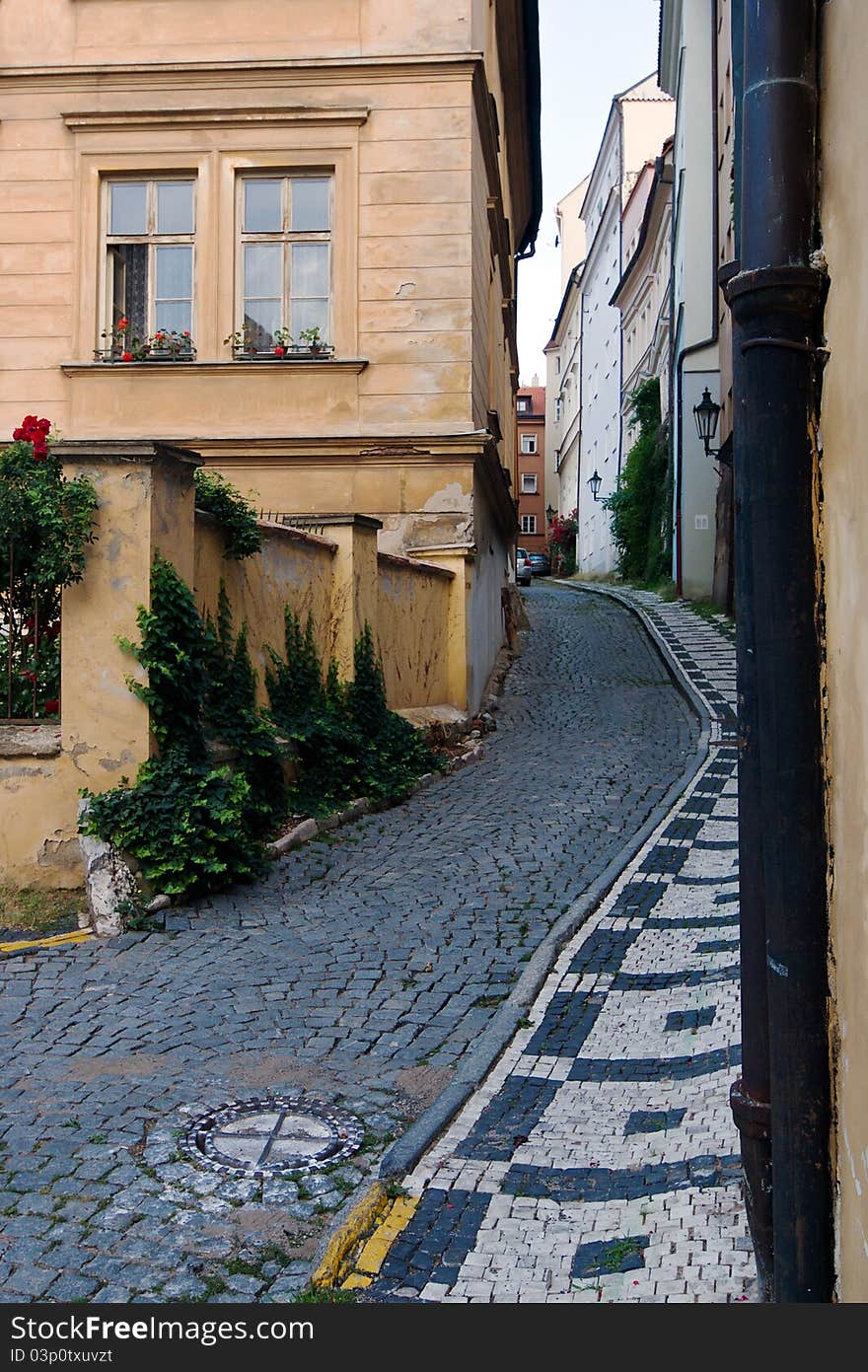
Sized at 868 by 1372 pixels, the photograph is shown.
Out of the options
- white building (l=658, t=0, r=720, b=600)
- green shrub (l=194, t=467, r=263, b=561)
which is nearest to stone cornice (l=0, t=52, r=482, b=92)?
green shrub (l=194, t=467, r=263, b=561)

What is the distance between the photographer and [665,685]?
16.6 metres

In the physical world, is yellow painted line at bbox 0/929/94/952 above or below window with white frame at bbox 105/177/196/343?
below

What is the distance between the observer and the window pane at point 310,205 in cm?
1345

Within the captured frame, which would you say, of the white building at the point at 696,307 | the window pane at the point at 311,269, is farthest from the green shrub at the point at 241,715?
the white building at the point at 696,307

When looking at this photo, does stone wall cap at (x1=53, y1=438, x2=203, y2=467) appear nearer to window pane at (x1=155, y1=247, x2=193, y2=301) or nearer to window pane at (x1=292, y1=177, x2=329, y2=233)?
window pane at (x1=155, y1=247, x2=193, y2=301)

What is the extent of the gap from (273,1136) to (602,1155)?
42.5 inches

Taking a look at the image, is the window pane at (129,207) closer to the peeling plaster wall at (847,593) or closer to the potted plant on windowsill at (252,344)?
the potted plant on windowsill at (252,344)

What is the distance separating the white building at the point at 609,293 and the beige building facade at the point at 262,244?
27736mm

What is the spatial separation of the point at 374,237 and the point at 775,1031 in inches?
474

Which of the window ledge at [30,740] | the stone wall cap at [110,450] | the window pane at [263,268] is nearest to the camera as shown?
the stone wall cap at [110,450]

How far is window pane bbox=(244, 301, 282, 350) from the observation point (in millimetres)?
13422

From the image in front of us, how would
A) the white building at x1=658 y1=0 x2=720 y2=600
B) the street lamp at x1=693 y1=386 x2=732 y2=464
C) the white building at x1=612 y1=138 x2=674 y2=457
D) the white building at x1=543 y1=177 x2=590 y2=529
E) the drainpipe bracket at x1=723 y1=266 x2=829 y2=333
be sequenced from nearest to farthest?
the drainpipe bracket at x1=723 y1=266 x2=829 y2=333
the street lamp at x1=693 y1=386 x2=732 y2=464
the white building at x1=658 y1=0 x2=720 y2=600
the white building at x1=612 y1=138 x2=674 y2=457
the white building at x1=543 y1=177 x2=590 y2=529

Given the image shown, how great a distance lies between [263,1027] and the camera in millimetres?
5219

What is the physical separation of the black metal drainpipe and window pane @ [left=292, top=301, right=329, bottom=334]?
1134 cm
